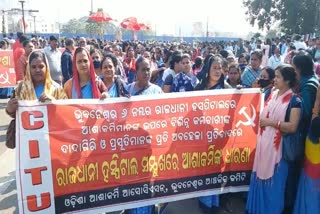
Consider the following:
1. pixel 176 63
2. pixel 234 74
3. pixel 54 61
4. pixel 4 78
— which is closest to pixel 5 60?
pixel 4 78

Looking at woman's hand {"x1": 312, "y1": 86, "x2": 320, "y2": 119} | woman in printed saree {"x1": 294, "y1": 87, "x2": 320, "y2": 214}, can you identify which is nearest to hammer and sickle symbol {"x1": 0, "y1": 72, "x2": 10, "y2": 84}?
woman in printed saree {"x1": 294, "y1": 87, "x2": 320, "y2": 214}

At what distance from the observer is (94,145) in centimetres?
310

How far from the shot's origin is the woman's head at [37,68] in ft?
10.5

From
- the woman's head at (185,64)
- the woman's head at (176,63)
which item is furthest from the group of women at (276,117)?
the woman's head at (176,63)

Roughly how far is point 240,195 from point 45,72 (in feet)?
8.77

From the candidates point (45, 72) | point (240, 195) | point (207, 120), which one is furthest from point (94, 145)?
point (240, 195)

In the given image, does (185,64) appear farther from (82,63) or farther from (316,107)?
(316,107)

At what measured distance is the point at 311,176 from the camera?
3.19 meters

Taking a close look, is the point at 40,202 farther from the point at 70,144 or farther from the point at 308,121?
the point at 308,121

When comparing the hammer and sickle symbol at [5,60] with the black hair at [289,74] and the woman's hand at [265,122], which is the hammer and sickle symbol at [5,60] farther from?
the black hair at [289,74]

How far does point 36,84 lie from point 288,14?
34750 millimetres

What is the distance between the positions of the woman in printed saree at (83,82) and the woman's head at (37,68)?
29cm

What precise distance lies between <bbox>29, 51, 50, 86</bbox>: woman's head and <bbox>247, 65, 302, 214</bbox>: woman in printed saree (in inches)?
80.8

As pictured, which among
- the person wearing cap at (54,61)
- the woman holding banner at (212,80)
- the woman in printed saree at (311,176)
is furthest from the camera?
the person wearing cap at (54,61)
